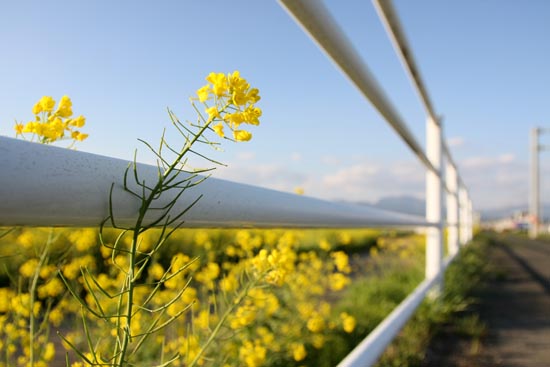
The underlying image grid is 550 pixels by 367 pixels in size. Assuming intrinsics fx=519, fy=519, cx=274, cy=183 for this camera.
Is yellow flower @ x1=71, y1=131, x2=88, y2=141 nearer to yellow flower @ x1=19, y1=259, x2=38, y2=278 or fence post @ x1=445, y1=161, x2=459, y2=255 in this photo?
yellow flower @ x1=19, y1=259, x2=38, y2=278

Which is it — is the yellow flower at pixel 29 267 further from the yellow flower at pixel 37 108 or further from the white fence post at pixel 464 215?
the white fence post at pixel 464 215

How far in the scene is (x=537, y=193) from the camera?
26266 millimetres

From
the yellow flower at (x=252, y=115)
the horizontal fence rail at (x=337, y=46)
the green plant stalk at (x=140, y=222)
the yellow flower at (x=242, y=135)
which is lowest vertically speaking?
the green plant stalk at (x=140, y=222)

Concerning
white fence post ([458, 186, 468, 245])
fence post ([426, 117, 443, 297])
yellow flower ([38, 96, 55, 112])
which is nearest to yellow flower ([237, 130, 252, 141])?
yellow flower ([38, 96, 55, 112])

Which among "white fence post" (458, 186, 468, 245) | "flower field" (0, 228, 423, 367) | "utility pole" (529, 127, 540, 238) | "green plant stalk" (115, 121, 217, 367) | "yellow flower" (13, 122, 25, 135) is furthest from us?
"utility pole" (529, 127, 540, 238)

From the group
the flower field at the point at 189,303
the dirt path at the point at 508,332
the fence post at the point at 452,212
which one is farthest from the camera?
the fence post at the point at 452,212

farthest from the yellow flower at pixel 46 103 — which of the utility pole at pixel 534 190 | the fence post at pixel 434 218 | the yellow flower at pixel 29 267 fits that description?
the utility pole at pixel 534 190

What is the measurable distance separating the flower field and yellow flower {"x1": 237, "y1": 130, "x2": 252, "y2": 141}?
0.49 meters

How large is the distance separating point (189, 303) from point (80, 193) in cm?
153

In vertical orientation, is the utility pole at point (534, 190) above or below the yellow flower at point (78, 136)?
above

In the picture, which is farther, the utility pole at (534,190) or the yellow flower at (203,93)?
the utility pole at (534,190)

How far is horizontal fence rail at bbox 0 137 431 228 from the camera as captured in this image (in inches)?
15.9

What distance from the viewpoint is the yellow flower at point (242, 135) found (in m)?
0.61

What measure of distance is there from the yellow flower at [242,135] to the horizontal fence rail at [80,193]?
8cm
